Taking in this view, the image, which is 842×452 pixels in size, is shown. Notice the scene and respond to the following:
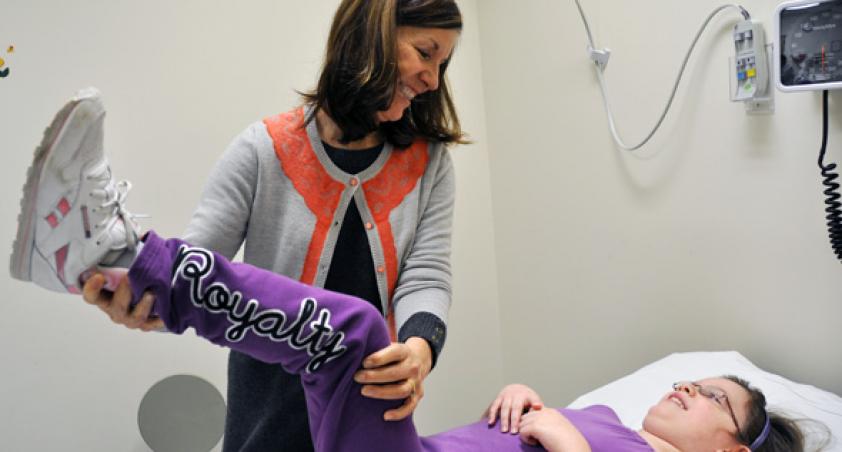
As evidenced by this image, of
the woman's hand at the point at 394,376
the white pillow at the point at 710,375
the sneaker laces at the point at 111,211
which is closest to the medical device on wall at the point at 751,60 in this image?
the white pillow at the point at 710,375

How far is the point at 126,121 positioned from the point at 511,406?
1190 millimetres

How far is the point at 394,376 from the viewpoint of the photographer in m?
1.07

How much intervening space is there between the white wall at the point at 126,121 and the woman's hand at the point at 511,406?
94 centimetres

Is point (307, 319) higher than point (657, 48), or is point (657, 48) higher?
point (657, 48)

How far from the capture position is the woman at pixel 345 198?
3.98ft

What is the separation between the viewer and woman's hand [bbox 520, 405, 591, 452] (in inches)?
48.4

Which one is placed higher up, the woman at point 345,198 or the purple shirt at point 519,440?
the woman at point 345,198

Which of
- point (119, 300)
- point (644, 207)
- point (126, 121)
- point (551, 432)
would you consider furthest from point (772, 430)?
point (126, 121)

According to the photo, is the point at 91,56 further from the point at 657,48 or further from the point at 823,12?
the point at 823,12

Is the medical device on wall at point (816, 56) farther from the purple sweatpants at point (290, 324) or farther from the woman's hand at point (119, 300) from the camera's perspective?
the woman's hand at point (119, 300)

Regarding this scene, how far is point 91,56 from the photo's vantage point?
68.4 inches

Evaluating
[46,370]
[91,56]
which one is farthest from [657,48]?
[46,370]

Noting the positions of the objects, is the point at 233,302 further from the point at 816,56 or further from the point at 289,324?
the point at 816,56

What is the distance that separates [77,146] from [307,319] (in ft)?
1.21
